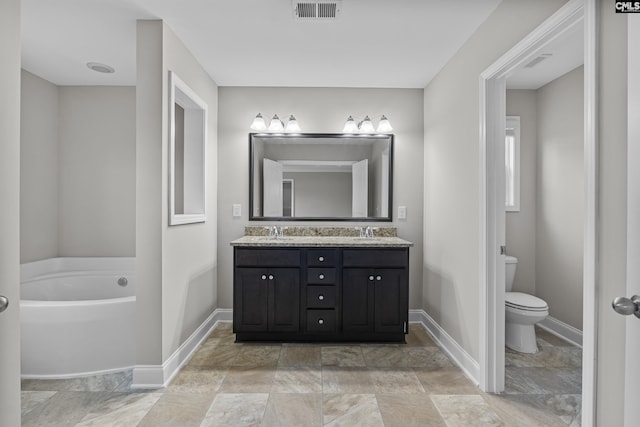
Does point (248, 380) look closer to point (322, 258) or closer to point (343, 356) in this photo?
point (343, 356)

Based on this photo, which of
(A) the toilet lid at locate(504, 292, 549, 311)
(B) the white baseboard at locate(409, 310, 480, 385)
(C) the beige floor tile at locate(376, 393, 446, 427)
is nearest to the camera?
(C) the beige floor tile at locate(376, 393, 446, 427)

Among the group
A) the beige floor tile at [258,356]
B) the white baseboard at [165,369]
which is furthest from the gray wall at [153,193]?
the beige floor tile at [258,356]

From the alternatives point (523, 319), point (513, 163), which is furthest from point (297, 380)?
point (513, 163)

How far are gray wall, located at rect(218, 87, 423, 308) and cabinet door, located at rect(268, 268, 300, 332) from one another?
79 centimetres

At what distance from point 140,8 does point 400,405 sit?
284 cm

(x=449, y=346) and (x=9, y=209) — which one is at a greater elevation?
(x=9, y=209)

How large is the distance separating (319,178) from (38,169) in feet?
8.48

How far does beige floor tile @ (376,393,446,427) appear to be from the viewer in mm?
1886

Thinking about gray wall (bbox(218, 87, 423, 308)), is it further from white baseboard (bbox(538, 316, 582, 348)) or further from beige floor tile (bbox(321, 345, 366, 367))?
A: white baseboard (bbox(538, 316, 582, 348))

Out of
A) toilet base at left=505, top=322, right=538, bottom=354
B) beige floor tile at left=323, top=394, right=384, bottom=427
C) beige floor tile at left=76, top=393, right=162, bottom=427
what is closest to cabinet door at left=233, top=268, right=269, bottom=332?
beige floor tile at left=76, top=393, right=162, bottom=427

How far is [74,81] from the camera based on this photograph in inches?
130

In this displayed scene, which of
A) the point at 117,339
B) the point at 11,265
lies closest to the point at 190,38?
the point at 11,265

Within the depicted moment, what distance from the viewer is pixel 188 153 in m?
2.91

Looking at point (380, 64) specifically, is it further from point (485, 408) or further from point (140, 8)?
point (485, 408)
